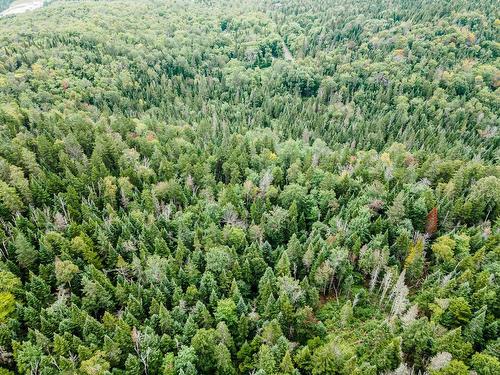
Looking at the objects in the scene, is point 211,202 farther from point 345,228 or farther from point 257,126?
point 257,126

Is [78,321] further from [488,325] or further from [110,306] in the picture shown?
[488,325]

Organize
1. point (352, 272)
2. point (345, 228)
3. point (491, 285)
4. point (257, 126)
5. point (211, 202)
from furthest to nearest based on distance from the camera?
point (257, 126)
point (211, 202)
point (345, 228)
point (352, 272)
point (491, 285)

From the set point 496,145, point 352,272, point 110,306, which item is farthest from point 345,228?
point 496,145

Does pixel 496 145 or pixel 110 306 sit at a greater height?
pixel 110 306

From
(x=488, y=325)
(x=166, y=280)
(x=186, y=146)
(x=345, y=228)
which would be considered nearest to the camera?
(x=488, y=325)

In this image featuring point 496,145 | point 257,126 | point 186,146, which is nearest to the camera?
point 186,146

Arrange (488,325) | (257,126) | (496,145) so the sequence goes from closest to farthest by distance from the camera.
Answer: (488,325) → (496,145) → (257,126)

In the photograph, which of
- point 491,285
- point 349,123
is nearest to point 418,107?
point 349,123

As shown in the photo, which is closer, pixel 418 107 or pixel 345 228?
pixel 345 228

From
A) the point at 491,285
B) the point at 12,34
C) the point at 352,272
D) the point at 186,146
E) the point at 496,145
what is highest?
the point at 12,34
